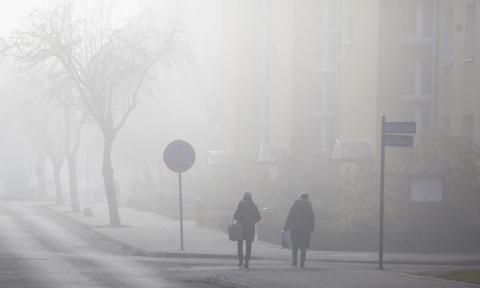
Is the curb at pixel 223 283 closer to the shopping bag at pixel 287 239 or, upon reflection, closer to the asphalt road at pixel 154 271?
the asphalt road at pixel 154 271

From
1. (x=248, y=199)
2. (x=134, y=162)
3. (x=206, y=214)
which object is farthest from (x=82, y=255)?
(x=134, y=162)

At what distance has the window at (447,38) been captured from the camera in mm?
44594

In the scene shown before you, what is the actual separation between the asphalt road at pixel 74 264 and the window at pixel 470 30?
15.2 metres

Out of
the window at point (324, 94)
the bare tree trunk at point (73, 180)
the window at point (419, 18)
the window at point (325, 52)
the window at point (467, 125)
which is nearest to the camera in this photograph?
the window at point (467, 125)

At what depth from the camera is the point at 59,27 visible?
160 ft

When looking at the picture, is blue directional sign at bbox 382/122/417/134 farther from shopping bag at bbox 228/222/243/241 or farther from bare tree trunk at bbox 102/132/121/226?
bare tree trunk at bbox 102/132/121/226

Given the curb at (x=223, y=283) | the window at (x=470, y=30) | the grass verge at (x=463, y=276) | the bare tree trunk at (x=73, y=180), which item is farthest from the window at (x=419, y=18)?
the curb at (x=223, y=283)

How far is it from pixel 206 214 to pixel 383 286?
87.5 feet

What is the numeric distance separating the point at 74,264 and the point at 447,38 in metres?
23.8

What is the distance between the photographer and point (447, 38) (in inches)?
1766

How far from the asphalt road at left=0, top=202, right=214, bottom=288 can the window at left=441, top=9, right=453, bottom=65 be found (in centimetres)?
1569

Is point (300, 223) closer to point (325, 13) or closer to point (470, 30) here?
point (470, 30)

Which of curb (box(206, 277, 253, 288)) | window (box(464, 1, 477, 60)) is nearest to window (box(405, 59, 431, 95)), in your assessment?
window (box(464, 1, 477, 60))

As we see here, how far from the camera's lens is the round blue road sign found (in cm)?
2977
